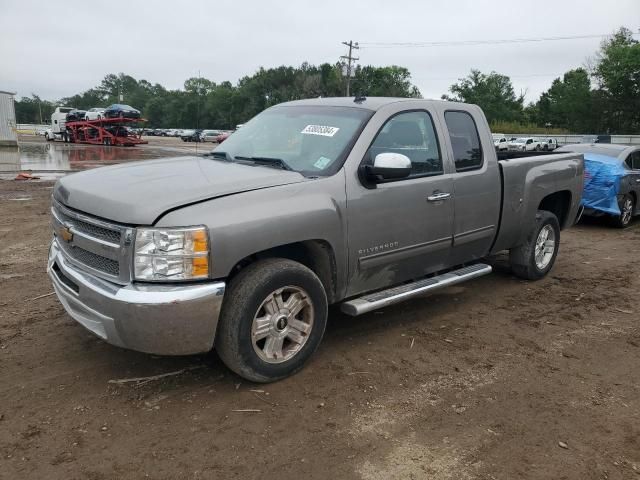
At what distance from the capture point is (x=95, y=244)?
3262 millimetres

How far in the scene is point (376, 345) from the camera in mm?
4203

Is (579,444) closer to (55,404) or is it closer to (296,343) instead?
(296,343)

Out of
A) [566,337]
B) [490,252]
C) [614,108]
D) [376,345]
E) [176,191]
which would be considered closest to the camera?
[176,191]

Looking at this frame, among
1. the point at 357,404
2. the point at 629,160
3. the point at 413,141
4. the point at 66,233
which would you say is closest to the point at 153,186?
the point at 66,233

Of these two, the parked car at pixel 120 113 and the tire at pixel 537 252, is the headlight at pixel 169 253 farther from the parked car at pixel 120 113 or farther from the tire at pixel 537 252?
the parked car at pixel 120 113

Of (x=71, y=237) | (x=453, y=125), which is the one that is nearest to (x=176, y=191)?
(x=71, y=237)

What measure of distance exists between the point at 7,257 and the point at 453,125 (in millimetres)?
5335

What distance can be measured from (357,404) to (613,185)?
8382 millimetres

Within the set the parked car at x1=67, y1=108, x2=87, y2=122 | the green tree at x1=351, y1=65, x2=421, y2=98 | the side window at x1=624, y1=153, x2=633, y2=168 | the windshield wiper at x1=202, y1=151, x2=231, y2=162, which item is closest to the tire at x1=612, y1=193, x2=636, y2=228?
the side window at x1=624, y1=153, x2=633, y2=168

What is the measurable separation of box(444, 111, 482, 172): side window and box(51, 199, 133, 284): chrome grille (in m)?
2.90

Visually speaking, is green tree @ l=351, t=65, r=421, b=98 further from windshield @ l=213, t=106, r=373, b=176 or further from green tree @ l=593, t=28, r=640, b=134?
windshield @ l=213, t=106, r=373, b=176

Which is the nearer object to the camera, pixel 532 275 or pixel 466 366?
pixel 466 366

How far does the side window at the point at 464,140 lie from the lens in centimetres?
471

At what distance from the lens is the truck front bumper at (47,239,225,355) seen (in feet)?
9.71
